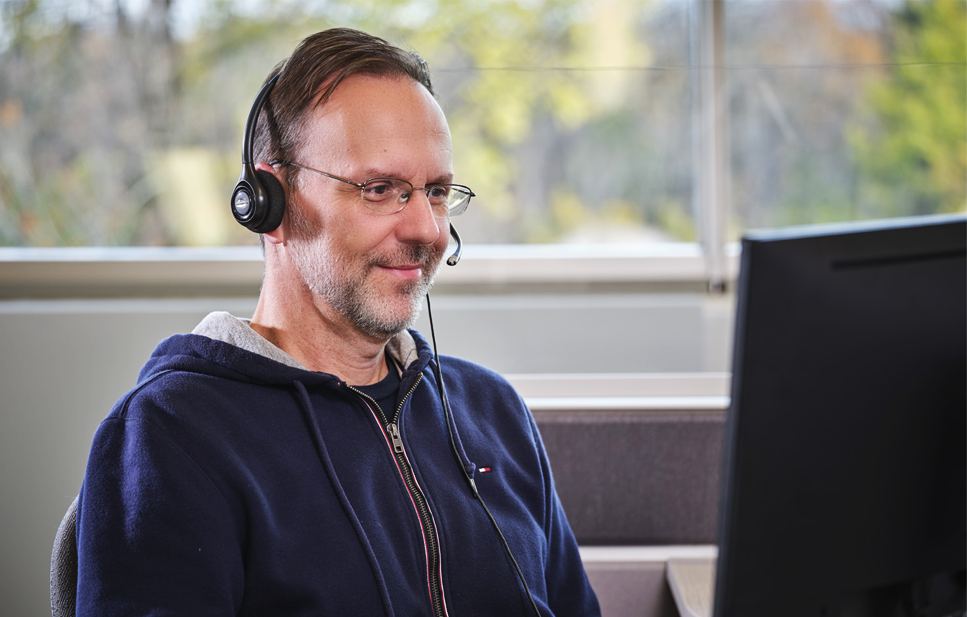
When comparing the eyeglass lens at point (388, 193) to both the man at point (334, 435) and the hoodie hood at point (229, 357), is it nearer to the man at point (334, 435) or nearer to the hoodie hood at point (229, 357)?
the man at point (334, 435)

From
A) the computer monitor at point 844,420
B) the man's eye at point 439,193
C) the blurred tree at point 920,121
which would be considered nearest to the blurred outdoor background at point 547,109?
the blurred tree at point 920,121

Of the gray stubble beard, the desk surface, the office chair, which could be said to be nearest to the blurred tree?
the desk surface

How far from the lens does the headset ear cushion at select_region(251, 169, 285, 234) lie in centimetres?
110

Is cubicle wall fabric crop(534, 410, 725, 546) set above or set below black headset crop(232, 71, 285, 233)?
below

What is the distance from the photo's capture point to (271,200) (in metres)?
1.10

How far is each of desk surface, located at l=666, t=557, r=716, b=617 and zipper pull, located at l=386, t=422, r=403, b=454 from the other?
58 cm

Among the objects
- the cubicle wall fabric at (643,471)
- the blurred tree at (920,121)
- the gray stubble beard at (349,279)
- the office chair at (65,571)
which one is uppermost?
the blurred tree at (920,121)

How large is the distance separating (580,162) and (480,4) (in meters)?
0.56

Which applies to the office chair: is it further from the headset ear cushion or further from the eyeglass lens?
the eyeglass lens

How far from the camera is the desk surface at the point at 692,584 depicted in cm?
137

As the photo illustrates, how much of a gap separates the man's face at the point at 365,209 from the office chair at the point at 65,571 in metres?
0.42

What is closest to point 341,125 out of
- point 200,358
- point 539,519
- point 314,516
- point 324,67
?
point 324,67

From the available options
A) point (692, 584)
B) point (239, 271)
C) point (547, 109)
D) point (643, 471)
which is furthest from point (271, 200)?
point (547, 109)

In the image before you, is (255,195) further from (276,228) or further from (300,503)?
(300,503)
